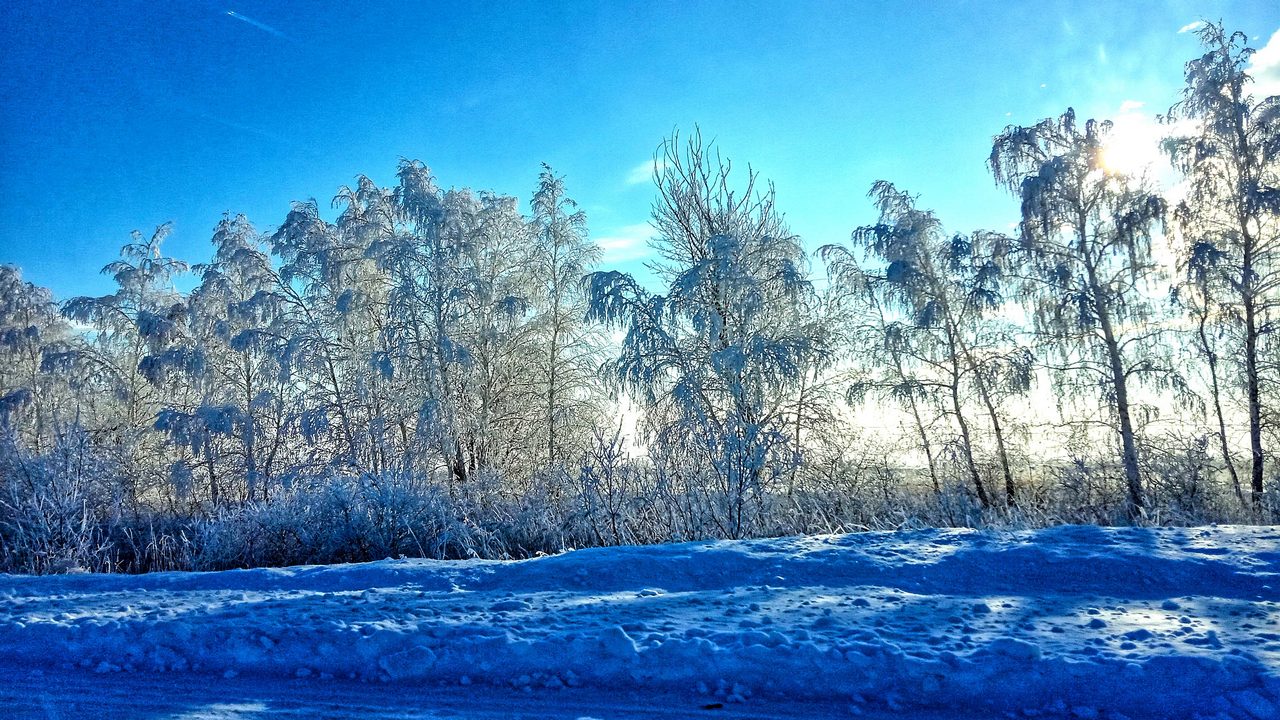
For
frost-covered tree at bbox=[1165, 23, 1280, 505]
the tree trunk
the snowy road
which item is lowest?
the snowy road

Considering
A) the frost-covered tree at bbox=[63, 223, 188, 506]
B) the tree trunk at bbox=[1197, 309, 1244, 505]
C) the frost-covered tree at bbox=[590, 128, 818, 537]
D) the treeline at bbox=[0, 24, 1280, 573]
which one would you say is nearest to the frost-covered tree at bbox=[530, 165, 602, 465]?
the treeline at bbox=[0, 24, 1280, 573]

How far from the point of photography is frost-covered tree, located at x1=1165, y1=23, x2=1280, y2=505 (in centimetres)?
1181

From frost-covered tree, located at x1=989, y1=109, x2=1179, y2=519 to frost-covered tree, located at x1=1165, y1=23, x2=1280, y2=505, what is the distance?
0.87 meters

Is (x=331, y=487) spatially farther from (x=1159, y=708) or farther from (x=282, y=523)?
(x=1159, y=708)

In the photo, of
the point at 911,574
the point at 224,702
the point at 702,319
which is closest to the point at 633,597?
the point at 911,574

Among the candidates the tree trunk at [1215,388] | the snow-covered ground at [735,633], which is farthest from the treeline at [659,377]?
the snow-covered ground at [735,633]

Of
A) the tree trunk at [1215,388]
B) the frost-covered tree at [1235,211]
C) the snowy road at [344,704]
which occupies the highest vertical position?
the frost-covered tree at [1235,211]

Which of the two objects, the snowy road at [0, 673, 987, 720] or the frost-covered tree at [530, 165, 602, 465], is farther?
the frost-covered tree at [530, 165, 602, 465]

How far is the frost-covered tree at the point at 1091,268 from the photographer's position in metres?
12.1

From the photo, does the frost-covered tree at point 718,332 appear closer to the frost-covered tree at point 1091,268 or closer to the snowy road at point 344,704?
the frost-covered tree at point 1091,268

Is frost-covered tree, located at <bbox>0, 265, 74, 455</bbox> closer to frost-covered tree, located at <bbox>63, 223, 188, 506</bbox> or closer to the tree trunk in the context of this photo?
frost-covered tree, located at <bbox>63, 223, 188, 506</bbox>

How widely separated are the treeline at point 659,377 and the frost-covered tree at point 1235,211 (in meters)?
0.05

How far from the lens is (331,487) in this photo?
28.3ft

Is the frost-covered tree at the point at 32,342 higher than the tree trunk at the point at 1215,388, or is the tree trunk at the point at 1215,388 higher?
the frost-covered tree at the point at 32,342
